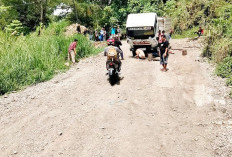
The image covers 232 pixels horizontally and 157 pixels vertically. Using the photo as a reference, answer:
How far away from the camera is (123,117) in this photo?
6840 mm

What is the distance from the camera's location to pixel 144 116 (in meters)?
6.86

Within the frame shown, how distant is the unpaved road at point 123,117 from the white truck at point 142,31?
3.66 metres

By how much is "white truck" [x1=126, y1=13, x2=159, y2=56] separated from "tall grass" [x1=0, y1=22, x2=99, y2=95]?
13.6 ft

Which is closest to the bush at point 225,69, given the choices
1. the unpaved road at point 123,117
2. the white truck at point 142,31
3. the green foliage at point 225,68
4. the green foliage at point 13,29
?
the green foliage at point 225,68

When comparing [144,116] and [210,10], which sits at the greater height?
[210,10]

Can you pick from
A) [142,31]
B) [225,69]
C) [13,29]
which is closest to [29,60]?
[13,29]

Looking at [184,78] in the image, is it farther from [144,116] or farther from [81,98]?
[81,98]

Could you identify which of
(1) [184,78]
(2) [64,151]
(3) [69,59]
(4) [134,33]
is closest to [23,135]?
(2) [64,151]

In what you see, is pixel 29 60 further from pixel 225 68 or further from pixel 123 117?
pixel 225 68

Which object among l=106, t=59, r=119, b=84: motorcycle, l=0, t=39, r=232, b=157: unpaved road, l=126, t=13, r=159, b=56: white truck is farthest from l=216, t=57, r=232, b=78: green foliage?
l=126, t=13, r=159, b=56: white truck

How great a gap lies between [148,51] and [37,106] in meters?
9.26

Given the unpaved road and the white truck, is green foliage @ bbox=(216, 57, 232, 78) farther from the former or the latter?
the white truck

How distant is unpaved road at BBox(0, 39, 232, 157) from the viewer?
17.9 ft

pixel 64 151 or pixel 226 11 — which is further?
pixel 226 11
